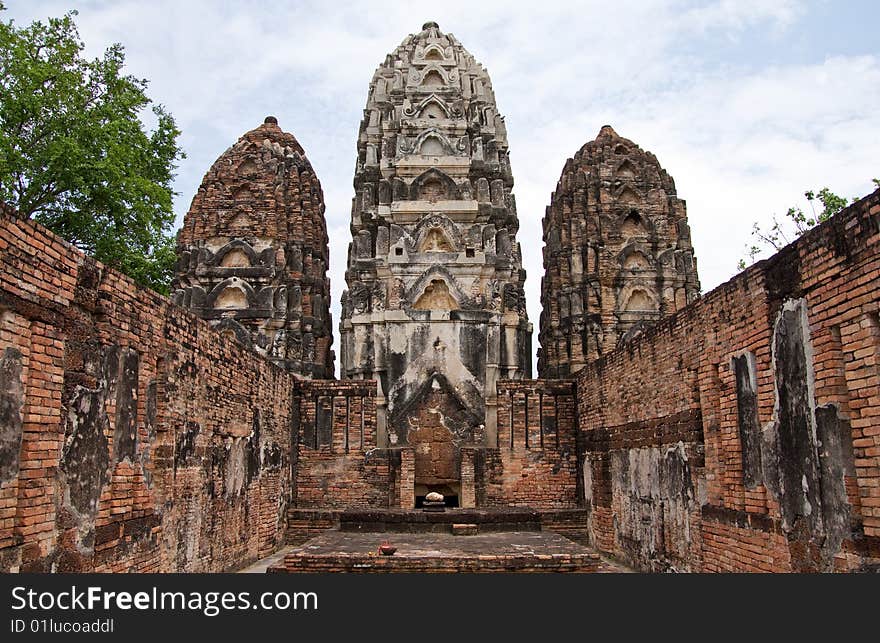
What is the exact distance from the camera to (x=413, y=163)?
23703 mm

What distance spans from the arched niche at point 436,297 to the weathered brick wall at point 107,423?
980 cm

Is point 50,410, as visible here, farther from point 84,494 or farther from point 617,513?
point 617,513

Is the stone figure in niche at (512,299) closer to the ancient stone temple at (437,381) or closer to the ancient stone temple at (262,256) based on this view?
the ancient stone temple at (437,381)

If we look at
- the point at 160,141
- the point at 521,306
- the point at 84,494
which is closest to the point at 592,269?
the point at 521,306

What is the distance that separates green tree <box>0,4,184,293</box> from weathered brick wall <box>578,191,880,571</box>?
41.1ft

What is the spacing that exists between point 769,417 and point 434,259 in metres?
14.9

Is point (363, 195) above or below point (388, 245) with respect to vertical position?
above

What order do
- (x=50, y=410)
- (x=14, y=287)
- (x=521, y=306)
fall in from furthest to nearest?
(x=521, y=306) → (x=50, y=410) → (x=14, y=287)

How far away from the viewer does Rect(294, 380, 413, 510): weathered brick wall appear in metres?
16.4

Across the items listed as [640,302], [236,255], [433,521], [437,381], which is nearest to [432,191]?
[437,381]

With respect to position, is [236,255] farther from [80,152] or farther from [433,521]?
[433,521]

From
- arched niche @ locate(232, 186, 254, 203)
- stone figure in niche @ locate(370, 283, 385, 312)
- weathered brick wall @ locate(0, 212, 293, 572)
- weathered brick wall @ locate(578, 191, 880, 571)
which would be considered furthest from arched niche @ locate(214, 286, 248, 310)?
weathered brick wall @ locate(578, 191, 880, 571)

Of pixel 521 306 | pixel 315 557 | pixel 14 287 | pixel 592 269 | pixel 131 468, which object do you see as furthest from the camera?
pixel 592 269

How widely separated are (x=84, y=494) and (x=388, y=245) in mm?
16247
